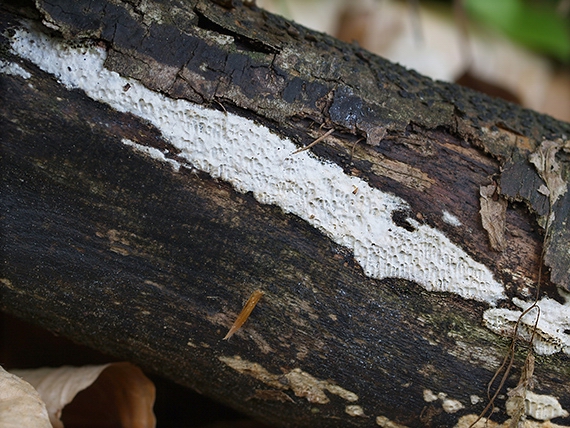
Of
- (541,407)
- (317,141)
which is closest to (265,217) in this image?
(317,141)

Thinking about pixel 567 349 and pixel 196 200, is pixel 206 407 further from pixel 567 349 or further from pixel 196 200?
pixel 567 349

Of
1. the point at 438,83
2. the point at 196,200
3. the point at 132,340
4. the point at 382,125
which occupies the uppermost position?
the point at 438,83

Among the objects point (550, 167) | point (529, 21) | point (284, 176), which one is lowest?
point (284, 176)

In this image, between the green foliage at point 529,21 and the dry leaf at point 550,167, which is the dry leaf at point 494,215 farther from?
the green foliage at point 529,21

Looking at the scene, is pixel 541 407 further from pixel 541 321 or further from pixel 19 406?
pixel 19 406

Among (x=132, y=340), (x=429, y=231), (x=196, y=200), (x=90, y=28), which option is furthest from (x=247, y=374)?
(x=90, y=28)

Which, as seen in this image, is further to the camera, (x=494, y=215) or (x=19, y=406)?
(x=494, y=215)
